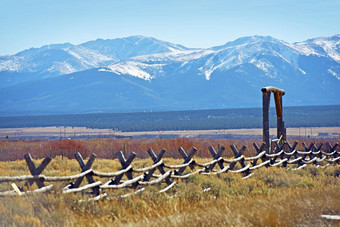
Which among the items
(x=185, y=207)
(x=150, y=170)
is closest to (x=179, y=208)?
(x=185, y=207)

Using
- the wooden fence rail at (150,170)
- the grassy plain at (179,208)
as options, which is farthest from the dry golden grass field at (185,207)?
the wooden fence rail at (150,170)

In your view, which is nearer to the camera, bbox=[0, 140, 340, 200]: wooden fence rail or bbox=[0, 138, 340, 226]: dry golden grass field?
bbox=[0, 138, 340, 226]: dry golden grass field

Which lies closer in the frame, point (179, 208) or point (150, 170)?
point (179, 208)

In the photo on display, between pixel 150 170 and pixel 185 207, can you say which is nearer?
pixel 185 207

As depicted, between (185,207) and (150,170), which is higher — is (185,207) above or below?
below

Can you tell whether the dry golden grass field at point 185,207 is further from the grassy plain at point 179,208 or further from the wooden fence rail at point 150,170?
the wooden fence rail at point 150,170

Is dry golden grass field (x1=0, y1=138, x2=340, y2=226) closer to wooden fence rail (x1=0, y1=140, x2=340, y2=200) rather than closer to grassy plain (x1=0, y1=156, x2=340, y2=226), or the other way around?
grassy plain (x1=0, y1=156, x2=340, y2=226)

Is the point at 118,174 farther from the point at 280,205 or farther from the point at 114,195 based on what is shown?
the point at 280,205

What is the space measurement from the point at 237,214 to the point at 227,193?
3.70 metres

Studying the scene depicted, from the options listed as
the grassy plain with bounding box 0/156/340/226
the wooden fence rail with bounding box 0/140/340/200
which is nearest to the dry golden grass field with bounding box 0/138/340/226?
the grassy plain with bounding box 0/156/340/226

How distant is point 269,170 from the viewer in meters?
16.7

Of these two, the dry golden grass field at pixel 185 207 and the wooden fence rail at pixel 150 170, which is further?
the wooden fence rail at pixel 150 170

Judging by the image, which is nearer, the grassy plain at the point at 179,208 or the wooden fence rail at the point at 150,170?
the grassy plain at the point at 179,208

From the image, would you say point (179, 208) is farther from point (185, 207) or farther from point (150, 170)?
point (150, 170)
